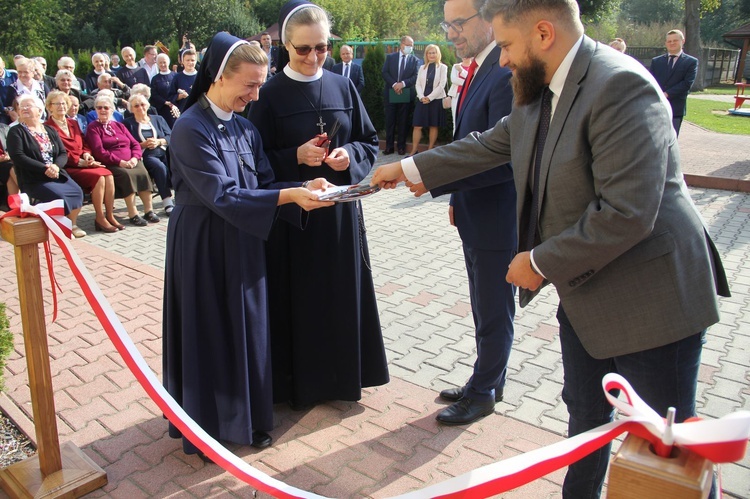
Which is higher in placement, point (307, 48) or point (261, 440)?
point (307, 48)

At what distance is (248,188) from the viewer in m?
3.27

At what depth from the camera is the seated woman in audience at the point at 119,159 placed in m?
8.45

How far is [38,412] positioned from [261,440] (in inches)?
43.7

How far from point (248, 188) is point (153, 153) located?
6.41 meters

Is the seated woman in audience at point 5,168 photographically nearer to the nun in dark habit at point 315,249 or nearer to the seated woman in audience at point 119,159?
the seated woman in audience at point 119,159

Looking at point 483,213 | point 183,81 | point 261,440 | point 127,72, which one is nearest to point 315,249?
point 483,213

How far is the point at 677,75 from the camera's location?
10.8 meters

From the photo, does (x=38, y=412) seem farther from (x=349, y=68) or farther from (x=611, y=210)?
(x=349, y=68)

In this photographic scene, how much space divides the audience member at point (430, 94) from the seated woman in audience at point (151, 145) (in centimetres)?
519

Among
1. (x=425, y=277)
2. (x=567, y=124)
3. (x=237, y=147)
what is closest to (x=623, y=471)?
(x=567, y=124)

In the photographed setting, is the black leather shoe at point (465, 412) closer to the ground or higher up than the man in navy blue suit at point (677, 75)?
closer to the ground

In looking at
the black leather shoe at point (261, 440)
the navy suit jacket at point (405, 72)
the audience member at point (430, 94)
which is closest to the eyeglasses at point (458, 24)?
the black leather shoe at point (261, 440)

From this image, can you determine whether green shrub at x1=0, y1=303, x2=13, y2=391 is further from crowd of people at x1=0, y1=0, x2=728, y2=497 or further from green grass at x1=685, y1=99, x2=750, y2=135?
green grass at x1=685, y1=99, x2=750, y2=135

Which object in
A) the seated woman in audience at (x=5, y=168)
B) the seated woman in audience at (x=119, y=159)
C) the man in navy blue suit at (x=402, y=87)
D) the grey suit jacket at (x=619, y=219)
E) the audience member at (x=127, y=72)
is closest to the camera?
the grey suit jacket at (x=619, y=219)
